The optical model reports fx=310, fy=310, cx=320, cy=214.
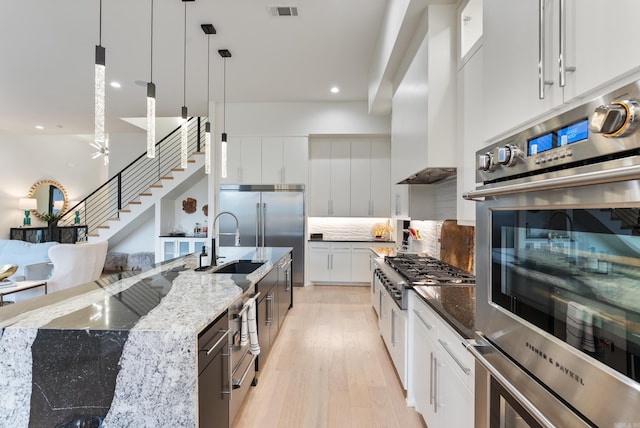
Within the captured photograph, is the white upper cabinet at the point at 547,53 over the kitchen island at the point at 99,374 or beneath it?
over

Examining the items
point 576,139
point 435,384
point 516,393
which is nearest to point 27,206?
point 435,384

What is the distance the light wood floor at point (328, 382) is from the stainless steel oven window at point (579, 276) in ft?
5.51

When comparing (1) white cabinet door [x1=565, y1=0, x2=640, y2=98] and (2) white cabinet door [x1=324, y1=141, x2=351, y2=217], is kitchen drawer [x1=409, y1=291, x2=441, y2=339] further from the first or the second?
(2) white cabinet door [x1=324, y1=141, x2=351, y2=217]

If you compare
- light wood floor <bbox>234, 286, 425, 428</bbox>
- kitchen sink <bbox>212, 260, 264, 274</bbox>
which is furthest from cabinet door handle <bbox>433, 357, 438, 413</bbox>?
kitchen sink <bbox>212, 260, 264, 274</bbox>

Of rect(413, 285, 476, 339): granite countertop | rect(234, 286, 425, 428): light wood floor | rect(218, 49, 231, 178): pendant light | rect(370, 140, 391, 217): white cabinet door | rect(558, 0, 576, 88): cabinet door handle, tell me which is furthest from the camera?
rect(370, 140, 391, 217): white cabinet door

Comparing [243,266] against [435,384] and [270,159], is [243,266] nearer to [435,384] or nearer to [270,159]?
[435,384]

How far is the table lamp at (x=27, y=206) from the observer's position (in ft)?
25.5

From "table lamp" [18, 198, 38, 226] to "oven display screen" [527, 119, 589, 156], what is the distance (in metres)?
10.6

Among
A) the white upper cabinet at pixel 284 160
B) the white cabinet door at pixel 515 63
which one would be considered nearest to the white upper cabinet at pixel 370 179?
the white upper cabinet at pixel 284 160

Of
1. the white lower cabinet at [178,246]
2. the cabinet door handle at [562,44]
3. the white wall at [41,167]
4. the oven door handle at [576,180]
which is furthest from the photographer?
the white wall at [41,167]

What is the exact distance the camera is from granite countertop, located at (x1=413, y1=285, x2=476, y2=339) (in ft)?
4.44

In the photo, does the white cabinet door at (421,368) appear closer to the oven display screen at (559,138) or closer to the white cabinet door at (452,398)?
the white cabinet door at (452,398)

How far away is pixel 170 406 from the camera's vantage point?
126 cm

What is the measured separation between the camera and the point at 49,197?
8.64m
